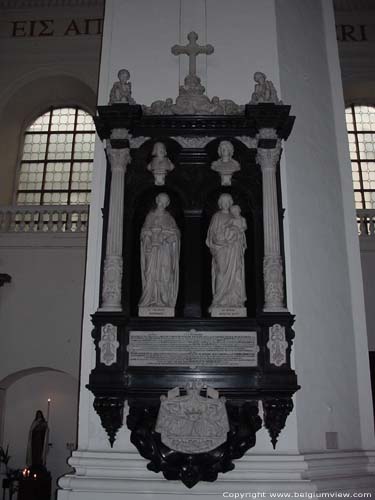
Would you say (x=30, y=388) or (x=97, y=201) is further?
(x=30, y=388)

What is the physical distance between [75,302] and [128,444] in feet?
16.8

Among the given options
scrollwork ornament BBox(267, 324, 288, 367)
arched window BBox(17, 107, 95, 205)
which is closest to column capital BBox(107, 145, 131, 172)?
scrollwork ornament BBox(267, 324, 288, 367)

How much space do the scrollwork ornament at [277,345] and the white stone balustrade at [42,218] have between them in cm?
595

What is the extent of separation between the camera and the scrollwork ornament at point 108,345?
4.48 m

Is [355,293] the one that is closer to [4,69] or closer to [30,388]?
[30,388]

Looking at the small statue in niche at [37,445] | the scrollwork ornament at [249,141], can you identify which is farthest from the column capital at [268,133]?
the small statue in niche at [37,445]

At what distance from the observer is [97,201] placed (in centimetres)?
525

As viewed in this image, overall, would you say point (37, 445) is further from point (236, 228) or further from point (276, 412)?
point (236, 228)

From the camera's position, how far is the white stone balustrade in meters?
9.91

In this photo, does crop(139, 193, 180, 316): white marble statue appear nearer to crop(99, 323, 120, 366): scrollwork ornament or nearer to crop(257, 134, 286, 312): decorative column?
Answer: crop(99, 323, 120, 366): scrollwork ornament

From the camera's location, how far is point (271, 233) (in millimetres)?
4770

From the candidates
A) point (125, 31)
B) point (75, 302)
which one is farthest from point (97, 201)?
point (75, 302)

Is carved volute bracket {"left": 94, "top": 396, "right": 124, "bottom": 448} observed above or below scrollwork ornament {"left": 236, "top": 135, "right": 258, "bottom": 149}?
below

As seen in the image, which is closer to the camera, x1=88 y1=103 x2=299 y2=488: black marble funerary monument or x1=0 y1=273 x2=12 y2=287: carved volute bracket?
x1=88 y1=103 x2=299 y2=488: black marble funerary monument
